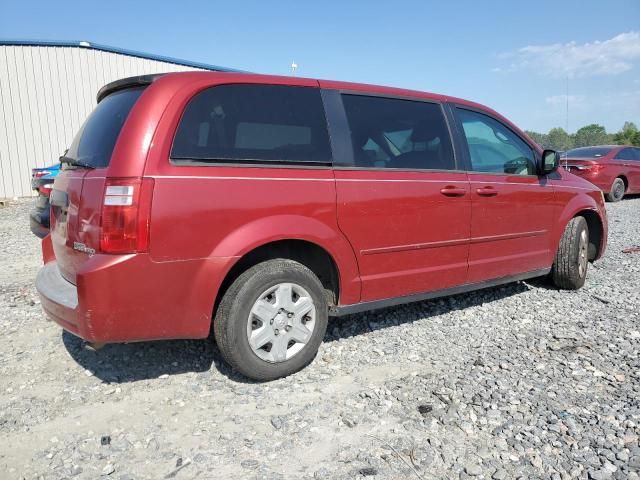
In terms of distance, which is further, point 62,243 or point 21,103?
point 21,103

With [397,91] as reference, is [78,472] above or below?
below

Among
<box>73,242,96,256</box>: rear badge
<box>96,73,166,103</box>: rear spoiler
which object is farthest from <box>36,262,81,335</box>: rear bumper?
<box>96,73,166,103</box>: rear spoiler

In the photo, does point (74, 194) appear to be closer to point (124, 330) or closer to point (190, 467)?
point (124, 330)

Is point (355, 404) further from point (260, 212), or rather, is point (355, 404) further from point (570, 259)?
point (570, 259)

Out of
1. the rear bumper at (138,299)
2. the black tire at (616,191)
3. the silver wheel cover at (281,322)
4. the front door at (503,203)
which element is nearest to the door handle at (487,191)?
the front door at (503,203)

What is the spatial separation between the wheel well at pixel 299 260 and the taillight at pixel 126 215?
626mm

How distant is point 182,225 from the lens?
9.02 ft

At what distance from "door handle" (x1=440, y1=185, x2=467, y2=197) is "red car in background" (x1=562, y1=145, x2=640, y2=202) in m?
10.0

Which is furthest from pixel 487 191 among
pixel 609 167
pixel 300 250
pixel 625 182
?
pixel 625 182

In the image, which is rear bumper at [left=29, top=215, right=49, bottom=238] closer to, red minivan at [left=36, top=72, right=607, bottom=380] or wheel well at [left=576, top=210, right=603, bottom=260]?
red minivan at [left=36, top=72, right=607, bottom=380]

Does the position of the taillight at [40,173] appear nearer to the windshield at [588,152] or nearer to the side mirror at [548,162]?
the side mirror at [548,162]

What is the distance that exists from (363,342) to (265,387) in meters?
0.98

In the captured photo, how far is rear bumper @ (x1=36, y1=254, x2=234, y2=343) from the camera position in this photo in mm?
2648

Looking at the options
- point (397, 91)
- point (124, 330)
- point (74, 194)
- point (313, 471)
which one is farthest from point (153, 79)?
point (313, 471)
